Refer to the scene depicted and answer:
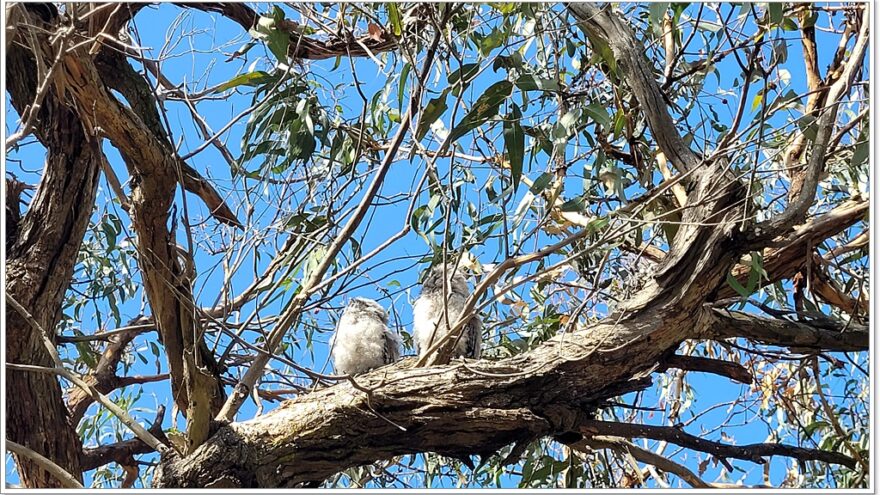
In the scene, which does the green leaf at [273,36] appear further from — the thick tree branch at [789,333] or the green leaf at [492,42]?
the thick tree branch at [789,333]

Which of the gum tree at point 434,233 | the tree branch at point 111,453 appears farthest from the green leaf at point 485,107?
the tree branch at point 111,453

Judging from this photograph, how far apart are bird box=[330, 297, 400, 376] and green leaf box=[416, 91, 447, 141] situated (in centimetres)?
118

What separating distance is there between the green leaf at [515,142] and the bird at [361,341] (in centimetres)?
125

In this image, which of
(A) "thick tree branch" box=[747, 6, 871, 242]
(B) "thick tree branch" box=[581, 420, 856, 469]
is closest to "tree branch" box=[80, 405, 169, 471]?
(B) "thick tree branch" box=[581, 420, 856, 469]

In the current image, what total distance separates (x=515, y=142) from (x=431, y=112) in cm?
19

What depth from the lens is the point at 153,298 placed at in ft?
7.43

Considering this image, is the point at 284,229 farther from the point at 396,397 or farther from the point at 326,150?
the point at 326,150

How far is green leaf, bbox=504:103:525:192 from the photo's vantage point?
209cm

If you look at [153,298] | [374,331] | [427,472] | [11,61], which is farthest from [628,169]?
[11,61]

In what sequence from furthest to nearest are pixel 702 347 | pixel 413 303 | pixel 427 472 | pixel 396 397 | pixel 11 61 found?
pixel 702 347 → pixel 413 303 → pixel 427 472 → pixel 11 61 → pixel 396 397

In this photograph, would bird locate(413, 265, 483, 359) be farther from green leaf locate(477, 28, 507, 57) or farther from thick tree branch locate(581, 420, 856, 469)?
green leaf locate(477, 28, 507, 57)

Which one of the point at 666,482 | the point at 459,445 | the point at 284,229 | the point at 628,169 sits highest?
the point at 628,169

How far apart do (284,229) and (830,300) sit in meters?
1.63

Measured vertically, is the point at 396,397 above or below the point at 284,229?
below
